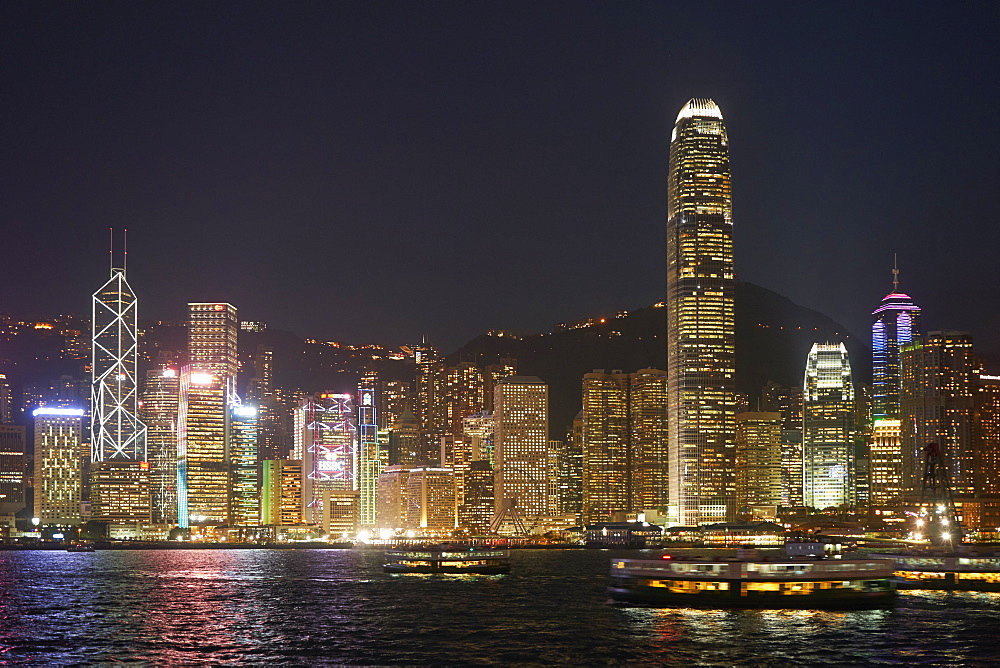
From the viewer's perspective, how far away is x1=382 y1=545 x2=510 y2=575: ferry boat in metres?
170

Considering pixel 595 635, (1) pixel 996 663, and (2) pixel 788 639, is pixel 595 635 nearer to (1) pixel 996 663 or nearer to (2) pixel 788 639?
(2) pixel 788 639

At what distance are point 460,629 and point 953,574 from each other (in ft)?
186

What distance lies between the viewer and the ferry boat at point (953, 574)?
125562 mm

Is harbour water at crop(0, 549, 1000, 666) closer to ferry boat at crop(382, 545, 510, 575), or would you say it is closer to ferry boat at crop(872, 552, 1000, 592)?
ferry boat at crop(872, 552, 1000, 592)

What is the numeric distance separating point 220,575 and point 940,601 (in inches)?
3823

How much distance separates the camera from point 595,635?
87.9 meters

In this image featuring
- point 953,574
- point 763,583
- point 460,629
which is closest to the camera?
point 460,629

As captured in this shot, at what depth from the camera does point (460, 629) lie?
92375mm

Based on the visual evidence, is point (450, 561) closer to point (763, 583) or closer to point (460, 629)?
point (763, 583)

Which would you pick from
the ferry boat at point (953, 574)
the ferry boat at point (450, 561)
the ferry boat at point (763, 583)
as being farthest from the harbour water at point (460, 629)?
the ferry boat at point (450, 561)

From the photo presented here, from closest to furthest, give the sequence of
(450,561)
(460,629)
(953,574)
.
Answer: (460,629)
(953,574)
(450,561)

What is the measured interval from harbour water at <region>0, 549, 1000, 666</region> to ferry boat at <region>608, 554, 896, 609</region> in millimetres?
2640

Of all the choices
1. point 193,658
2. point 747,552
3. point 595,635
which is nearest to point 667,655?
point 595,635

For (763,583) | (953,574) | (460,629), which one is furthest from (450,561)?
(460,629)
